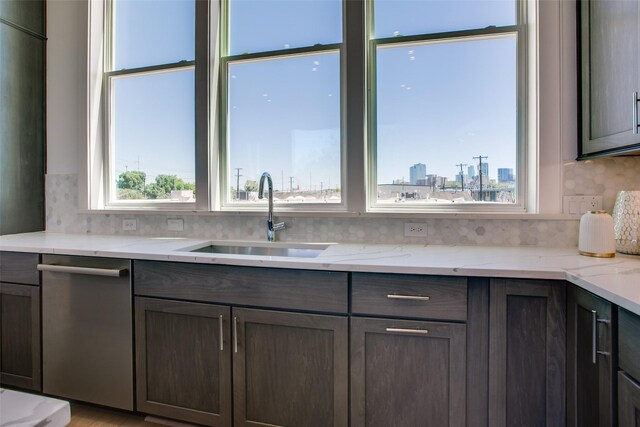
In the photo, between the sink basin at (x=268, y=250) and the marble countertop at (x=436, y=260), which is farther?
the sink basin at (x=268, y=250)

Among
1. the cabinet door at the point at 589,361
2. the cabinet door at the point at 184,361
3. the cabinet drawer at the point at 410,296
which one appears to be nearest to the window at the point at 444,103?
the cabinet drawer at the point at 410,296

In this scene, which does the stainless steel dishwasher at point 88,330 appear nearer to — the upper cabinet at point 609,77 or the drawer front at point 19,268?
the drawer front at point 19,268

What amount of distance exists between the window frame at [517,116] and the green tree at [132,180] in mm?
1709

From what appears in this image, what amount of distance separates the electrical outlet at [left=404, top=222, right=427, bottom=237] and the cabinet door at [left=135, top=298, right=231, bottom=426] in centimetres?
108

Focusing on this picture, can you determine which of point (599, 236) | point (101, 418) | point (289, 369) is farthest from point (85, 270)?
point (599, 236)

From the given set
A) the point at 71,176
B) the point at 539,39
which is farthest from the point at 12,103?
the point at 539,39

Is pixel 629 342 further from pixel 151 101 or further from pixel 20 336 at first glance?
pixel 151 101

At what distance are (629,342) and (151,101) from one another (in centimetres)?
287

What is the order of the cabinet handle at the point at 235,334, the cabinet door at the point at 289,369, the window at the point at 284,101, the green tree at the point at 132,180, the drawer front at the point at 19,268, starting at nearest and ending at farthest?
the cabinet door at the point at 289,369 < the cabinet handle at the point at 235,334 < the drawer front at the point at 19,268 < the window at the point at 284,101 < the green tree at the point at 132,180

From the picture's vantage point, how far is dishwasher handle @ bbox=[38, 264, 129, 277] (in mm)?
1622

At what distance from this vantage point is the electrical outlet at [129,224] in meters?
2.32

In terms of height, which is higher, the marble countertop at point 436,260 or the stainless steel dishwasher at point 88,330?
the marble countertop at point 436,260

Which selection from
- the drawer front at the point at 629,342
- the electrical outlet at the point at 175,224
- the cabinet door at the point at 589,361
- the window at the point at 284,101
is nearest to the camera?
the drawer front at the point at 629,342

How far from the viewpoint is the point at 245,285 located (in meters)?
1.46
